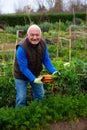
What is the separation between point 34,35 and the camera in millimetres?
4543

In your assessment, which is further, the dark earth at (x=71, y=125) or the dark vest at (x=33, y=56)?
the dark earth at (x=71, y=125)

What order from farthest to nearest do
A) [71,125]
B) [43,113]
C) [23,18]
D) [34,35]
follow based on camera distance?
1. [23,18]
2. [71,125]
3. [43,113]
4. [34,35]

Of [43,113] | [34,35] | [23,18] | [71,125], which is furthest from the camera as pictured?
[23,18]

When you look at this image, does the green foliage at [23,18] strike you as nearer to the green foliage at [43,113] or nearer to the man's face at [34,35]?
the green foliage at [43,113]

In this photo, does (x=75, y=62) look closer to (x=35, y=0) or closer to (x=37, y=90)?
(x=37, y=90)

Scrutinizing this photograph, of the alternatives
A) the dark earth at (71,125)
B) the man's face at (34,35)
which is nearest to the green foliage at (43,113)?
the dark earth at (71,125)

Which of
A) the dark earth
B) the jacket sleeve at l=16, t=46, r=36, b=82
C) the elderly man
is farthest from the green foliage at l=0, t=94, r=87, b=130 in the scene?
the jacket sleeve at l=16, t=46, r=36, b=82

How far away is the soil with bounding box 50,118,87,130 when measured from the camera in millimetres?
4797

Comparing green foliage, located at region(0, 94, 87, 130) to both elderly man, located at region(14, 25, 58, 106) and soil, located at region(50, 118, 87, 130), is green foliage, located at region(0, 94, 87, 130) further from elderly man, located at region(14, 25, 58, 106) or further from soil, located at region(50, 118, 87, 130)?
elderly man, located at region(14, 25, 58, 106)

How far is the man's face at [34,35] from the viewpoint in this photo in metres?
4.52

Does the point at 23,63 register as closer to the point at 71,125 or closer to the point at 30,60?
the point at 30,60

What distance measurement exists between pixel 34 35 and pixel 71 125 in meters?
1.38

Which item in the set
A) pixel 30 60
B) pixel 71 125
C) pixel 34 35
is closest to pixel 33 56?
pixel 30 60

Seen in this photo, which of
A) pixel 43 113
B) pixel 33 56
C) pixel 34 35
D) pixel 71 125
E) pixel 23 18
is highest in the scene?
pixel 34 35
